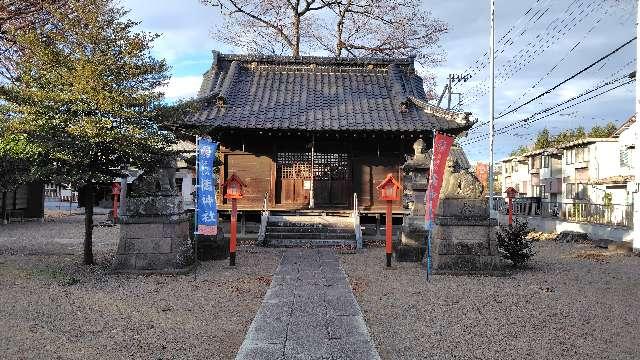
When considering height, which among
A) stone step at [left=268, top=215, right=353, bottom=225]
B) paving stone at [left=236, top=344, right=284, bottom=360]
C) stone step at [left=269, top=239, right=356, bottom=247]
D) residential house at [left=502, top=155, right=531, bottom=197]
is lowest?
paving stone at [left=236, top=344, right=284, bottom=360]

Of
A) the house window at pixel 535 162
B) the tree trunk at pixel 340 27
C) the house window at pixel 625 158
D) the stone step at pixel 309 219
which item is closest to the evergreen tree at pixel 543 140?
the house window at pixel 535 162

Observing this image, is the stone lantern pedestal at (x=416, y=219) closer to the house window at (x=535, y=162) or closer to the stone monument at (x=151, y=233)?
the stone monument at (x=151, y=233)

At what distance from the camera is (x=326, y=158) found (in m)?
18.0

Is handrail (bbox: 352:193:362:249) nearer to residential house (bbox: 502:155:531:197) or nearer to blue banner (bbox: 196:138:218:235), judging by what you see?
blue banner (bbox: 196:138:218:235)

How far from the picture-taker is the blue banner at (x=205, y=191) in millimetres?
9859

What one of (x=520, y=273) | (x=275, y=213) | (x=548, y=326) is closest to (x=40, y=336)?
(x=548, y=326)

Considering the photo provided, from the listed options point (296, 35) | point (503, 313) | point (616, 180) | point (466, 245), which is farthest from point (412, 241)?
point (616, 180)

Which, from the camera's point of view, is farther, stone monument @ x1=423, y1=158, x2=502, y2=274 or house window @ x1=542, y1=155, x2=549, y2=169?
house window @ x1=542, y1=155, x2=549, y2=169

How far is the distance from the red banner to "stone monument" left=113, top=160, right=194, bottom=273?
5.12 meters

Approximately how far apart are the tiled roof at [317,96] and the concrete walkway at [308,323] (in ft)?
24.5

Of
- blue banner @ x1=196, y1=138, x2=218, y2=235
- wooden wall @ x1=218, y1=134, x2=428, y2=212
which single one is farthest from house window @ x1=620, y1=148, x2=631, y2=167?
blue banner @ x1=196, y1=138, x2=218, y2=235

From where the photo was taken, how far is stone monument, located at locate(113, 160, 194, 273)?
10031 millimetres

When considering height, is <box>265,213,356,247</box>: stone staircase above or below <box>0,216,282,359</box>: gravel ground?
above

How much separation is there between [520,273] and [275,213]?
8.96m
